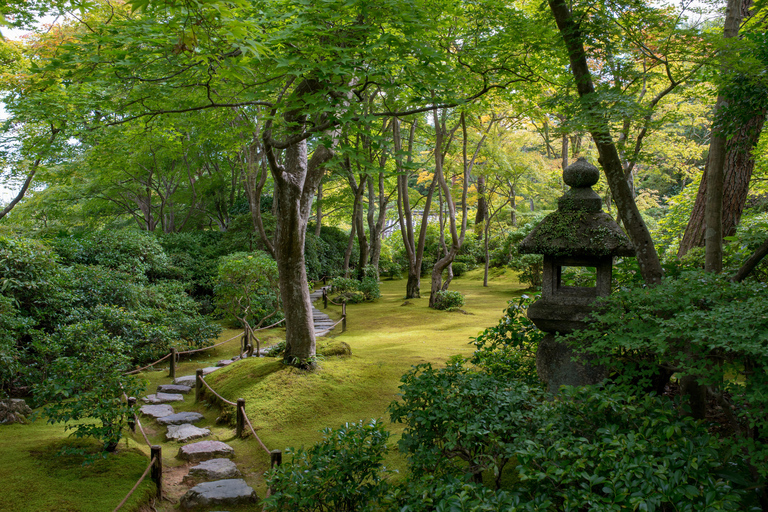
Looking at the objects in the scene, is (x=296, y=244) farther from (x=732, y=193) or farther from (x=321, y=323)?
(x=732, y=193)

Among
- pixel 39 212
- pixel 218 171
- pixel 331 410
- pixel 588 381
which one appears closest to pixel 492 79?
pixel 588 381

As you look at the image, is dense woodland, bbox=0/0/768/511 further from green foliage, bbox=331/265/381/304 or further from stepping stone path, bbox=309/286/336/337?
green foliage, bbox=331/265/381/304

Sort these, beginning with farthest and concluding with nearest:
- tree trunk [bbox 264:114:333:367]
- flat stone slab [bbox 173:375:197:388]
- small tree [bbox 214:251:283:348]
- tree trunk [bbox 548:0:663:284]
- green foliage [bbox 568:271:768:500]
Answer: small tree [bbox 214:251:283:348]
flat stone slab [bbox 173:375:197:388]
tree trunk [bbox 264:114:333:367]
tree trunk [bbox 548:0:663:284]
green foliage [bbox 568:271:768:500]

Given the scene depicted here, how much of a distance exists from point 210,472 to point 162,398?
9.49 ft

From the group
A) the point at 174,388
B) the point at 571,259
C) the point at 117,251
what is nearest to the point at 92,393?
the point at 174,388

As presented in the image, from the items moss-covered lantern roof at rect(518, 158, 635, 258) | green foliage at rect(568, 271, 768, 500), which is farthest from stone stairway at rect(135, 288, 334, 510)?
moss-covered lantern roof at rect(518, 158, 635, 258)

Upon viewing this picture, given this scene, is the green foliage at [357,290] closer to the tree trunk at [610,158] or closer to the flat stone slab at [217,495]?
the flat stone slab at [217,495]

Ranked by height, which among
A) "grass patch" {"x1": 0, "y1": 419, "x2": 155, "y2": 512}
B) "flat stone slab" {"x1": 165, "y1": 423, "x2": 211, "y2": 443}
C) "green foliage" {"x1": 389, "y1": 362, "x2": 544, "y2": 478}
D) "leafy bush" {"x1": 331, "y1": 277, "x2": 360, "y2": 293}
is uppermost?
"leafy bush" {"x1": 331, "y1": 277, "x2": 360, "y2": 293}

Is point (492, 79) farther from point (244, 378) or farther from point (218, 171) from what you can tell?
point (218, 171)

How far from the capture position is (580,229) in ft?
14.3

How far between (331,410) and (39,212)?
62.8 feet

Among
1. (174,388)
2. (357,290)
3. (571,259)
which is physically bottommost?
(174,388)

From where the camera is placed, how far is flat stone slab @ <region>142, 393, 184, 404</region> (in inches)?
268

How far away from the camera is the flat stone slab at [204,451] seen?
490 centimetres
